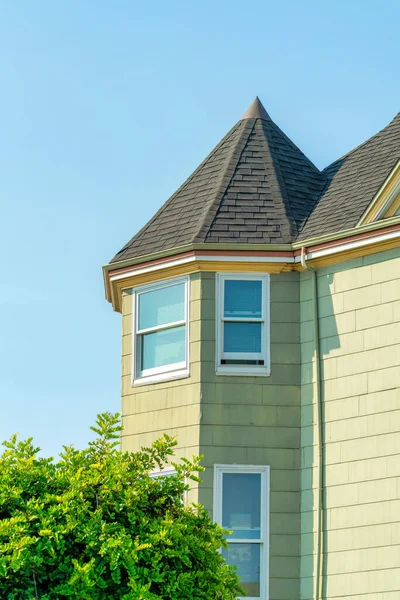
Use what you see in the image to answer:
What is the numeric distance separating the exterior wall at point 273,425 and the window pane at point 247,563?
23 centimetres

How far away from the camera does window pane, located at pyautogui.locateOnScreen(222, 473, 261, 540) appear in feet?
56.7

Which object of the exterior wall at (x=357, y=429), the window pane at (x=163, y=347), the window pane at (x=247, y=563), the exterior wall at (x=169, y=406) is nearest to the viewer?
the exterior wall at (x=357, y=429)

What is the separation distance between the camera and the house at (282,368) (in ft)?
54.9

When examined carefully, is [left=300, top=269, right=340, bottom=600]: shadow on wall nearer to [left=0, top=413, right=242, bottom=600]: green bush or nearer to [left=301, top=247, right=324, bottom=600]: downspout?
[left=301, top=247, right=324, bottom=600]: downspout

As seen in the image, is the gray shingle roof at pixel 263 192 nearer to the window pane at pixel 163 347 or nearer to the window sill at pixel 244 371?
the window pane at pixel 163 347

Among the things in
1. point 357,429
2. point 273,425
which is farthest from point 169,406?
point 357,429

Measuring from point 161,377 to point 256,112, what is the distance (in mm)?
5737

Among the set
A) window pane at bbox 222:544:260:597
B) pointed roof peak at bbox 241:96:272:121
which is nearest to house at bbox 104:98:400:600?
window pane at bbox 222:544:260:597

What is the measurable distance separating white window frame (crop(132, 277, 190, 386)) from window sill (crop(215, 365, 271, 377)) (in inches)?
21.5

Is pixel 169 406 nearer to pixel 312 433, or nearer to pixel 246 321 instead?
pixel 246 321

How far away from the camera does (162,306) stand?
61.9 feet


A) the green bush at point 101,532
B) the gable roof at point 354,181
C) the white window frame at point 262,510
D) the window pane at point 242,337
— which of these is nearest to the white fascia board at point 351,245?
the gable roof at point 354,181

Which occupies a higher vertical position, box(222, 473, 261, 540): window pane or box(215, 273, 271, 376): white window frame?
box(215, 273, 271, 376): white window frame

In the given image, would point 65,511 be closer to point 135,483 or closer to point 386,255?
point 135,483
